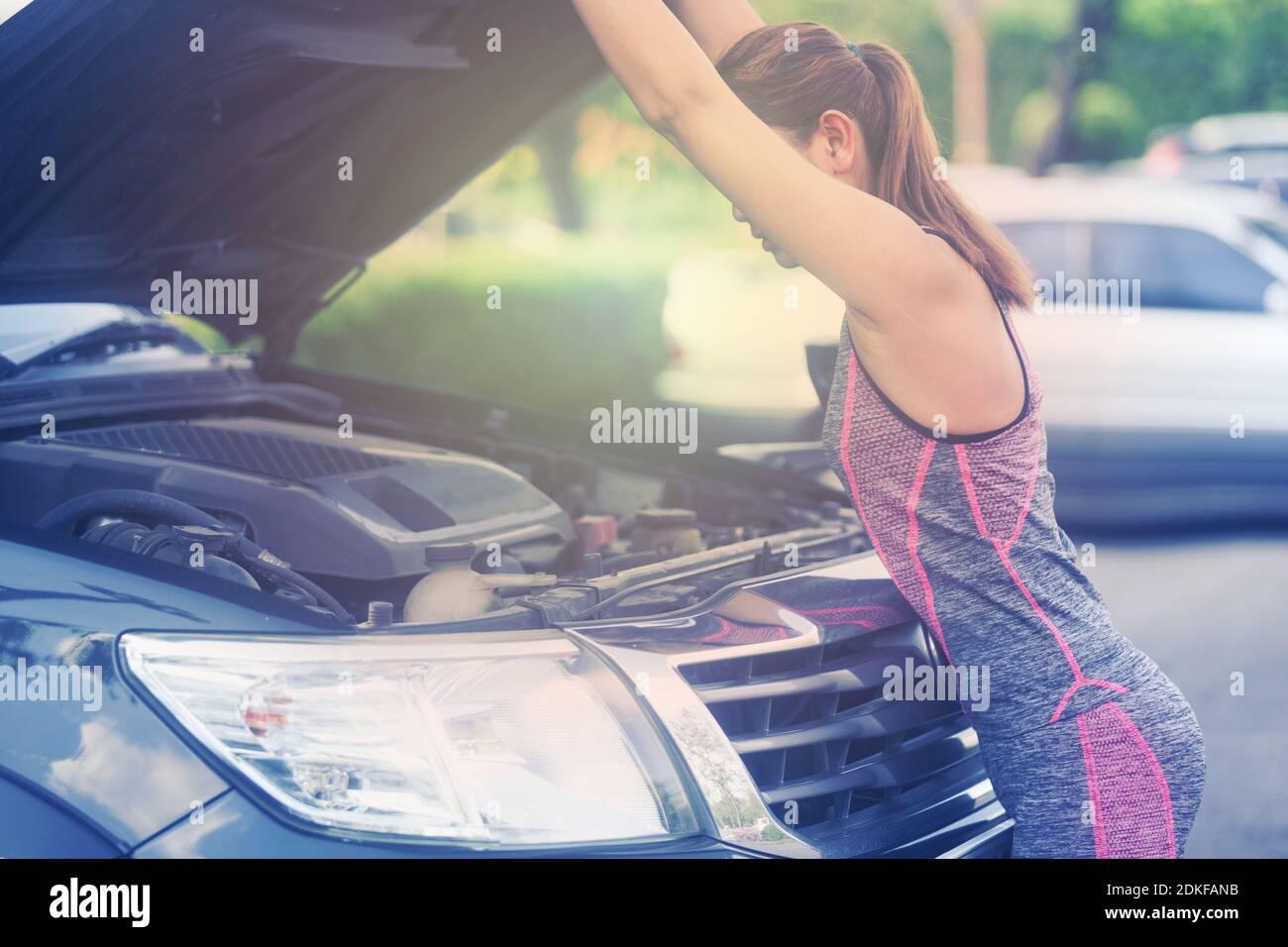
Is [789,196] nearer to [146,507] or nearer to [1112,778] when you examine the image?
[1112,778]

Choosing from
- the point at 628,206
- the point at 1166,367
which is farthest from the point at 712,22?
the point at 628,206

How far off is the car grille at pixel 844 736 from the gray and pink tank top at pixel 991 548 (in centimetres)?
19

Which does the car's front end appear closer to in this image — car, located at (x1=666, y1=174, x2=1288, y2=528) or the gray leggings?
the gray leggings

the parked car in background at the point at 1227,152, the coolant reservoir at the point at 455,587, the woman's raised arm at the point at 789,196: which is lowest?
the coolant reservoir at the point at 455,587

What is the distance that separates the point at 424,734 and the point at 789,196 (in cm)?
91

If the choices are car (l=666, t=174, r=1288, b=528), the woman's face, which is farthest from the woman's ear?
car (l=666, t=174, r=1288, b=528)

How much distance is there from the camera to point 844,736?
2174mm

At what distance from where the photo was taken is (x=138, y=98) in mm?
2467

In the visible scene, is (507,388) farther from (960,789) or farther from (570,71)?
(960,789)

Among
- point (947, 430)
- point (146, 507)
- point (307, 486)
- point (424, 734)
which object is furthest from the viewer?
point (307, 486)

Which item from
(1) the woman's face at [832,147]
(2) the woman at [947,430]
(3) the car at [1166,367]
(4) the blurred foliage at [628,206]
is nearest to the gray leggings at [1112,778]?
(2) the woman at [947,430]

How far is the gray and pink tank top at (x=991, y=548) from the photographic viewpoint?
2.05m

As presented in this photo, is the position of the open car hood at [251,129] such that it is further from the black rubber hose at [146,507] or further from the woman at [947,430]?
the woman at [947,430]

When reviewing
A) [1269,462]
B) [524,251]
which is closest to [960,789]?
[1269,462]
